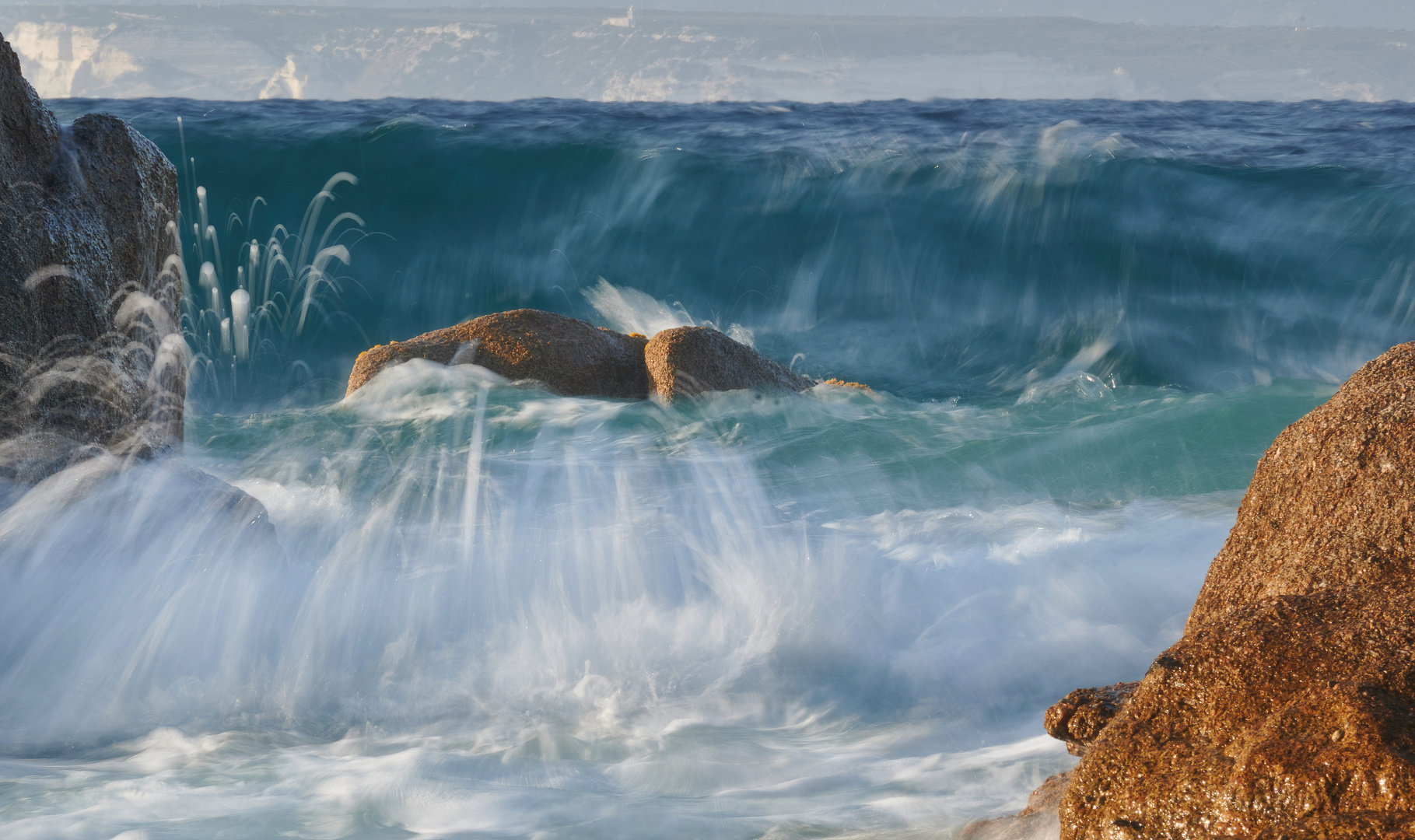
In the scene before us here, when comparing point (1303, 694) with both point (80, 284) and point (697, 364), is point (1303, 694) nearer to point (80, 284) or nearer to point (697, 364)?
point (80, 284)

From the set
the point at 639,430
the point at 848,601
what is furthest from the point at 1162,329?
the point at 848,601

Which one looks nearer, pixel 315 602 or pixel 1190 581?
pixel 315 602

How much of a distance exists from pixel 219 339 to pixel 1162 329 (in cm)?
1187

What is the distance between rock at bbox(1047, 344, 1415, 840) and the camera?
1427mm

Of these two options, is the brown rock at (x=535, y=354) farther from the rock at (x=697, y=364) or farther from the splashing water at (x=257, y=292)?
the splashing water at (x=257, y=292)

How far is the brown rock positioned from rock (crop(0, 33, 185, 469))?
2.59 m

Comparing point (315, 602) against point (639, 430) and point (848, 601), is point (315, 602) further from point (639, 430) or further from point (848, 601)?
point (639, 430)

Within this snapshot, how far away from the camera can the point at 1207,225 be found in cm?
1293

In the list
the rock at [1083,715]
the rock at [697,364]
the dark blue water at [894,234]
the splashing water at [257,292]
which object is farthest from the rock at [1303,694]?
the splashing water at [257,292]

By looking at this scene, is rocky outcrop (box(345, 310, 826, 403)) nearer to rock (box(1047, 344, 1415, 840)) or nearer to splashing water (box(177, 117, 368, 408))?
rock (box(1047, 344, 1415, 840))

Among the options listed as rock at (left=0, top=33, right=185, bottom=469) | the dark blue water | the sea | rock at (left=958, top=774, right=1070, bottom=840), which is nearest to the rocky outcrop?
the sea

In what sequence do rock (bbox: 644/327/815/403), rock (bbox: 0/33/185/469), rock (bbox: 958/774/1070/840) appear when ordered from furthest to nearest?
1. rock (bbox: 644/327/815/403)
2. rock (bbox: 0/33/185/469)
3. rock (bbox: 958/774/1070/840)

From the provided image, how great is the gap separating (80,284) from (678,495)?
3.11 m

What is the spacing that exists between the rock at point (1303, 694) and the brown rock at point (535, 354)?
5.12m
